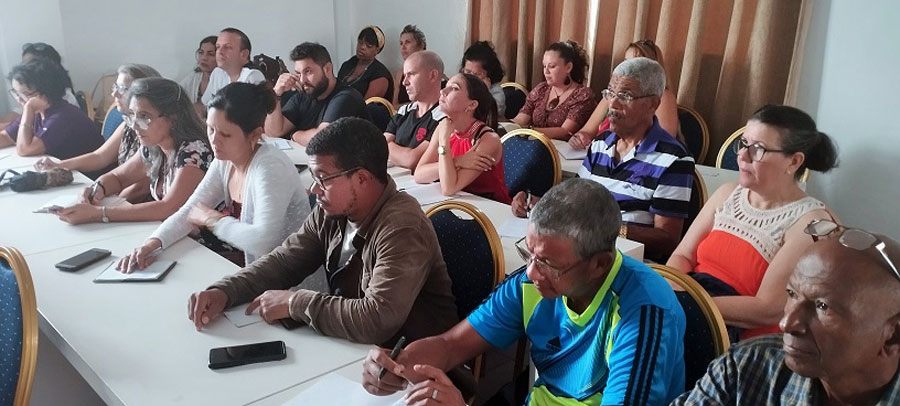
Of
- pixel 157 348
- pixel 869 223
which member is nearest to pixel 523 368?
pixel 157 348

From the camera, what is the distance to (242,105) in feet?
7.71

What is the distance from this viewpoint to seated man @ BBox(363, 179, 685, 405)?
1250mm

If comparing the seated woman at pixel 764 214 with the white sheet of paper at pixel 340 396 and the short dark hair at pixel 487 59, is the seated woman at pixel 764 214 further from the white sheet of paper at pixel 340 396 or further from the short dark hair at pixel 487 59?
the short dark hair at pixel 487 59

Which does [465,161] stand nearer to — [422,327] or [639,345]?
[422,327]

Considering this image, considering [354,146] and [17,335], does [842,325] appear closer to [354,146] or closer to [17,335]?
[354,146]

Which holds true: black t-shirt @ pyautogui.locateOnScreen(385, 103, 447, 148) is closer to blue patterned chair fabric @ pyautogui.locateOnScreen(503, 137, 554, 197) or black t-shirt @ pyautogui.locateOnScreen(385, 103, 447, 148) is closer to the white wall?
blue patterned chair fabric @ pyautogui.locateOnScreen(503, 137, 554, 197)

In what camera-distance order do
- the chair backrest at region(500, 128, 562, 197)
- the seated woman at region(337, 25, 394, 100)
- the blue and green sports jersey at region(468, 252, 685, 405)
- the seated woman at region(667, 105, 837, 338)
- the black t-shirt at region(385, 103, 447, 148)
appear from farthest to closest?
the seated woman at region(337, 25, 394, 100) → the black t-shirt at region(385, 103, 447, 148) → the chair backrest at region(500, 128, 562, 197) → the seated woman at region(667, 105, 837, 338) → the blue and green sports jersey at region(468, 252, 685, 405)

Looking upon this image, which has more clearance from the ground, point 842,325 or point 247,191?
point 842,325

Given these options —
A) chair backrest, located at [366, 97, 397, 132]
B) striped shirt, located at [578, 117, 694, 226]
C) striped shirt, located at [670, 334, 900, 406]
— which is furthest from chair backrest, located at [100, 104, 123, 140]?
striped shirt, located at [670, 334, 900, 406]

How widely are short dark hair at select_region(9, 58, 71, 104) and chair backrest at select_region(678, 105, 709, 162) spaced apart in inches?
140

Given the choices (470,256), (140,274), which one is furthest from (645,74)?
(140,274)

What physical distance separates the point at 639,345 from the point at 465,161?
1.70 m

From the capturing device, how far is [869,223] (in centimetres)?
325

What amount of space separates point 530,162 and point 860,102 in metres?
1.63
